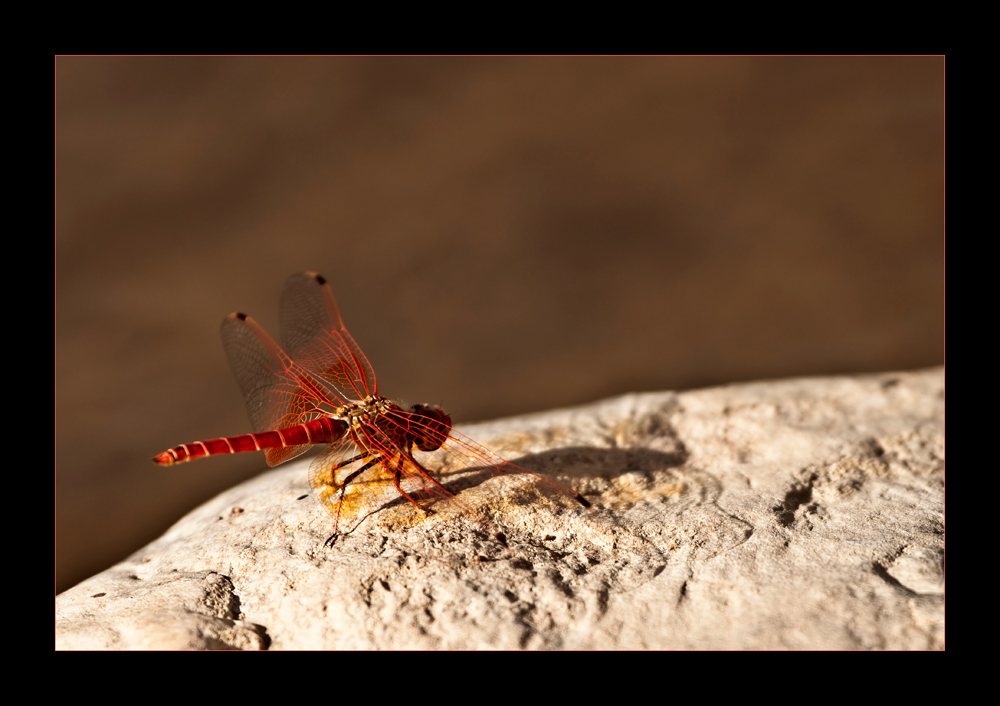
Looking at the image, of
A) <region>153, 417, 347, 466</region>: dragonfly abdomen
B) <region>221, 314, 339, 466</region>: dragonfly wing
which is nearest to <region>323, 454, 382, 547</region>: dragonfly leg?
<region>153, 417, 347, 466</region>: dragonfly abdomen

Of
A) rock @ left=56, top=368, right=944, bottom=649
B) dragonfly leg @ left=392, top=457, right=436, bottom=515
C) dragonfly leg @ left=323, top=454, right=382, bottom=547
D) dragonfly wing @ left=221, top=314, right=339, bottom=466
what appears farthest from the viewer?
Result: dragonfly wing @ left=221, top=314, right=339, bottom=466

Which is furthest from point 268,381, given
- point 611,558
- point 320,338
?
point 611,558

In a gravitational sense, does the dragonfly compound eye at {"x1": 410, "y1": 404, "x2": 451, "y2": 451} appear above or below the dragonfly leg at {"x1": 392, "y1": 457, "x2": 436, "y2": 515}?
above

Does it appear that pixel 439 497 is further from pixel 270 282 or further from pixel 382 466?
pixel 270 282

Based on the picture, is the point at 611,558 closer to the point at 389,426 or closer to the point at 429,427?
the point at 429,427

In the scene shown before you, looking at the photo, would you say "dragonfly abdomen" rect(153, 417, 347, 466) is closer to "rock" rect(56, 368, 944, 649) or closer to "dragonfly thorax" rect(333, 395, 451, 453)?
"dragonfly thorax" rect(333, 395, 451, 453)
